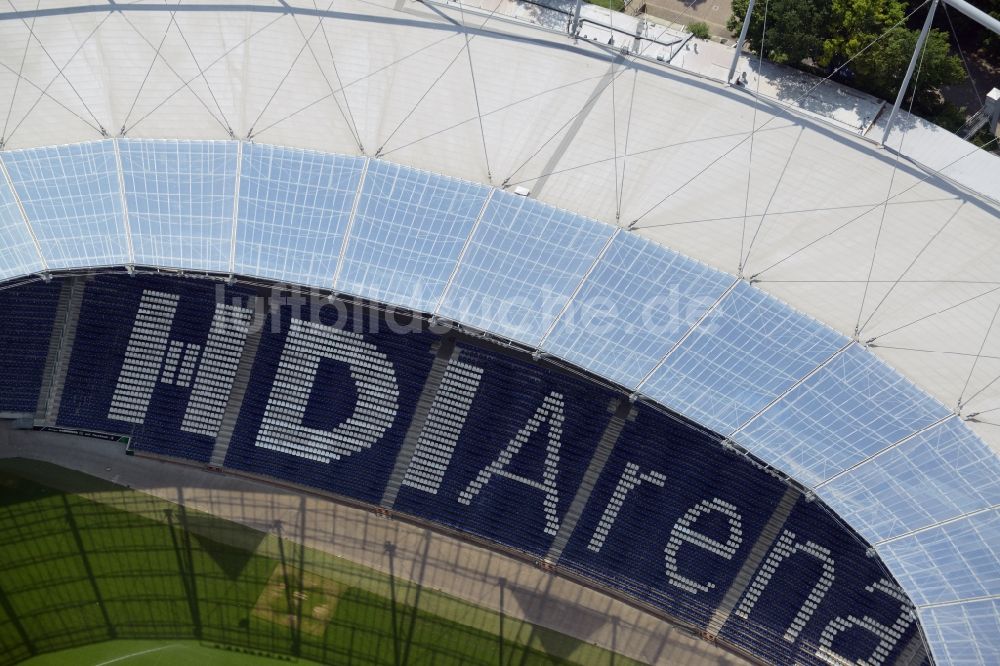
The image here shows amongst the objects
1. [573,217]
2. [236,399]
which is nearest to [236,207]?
[236,399]

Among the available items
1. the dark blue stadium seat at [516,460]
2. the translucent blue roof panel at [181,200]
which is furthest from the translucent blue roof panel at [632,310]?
the translucent blue roof panel at [181,200]

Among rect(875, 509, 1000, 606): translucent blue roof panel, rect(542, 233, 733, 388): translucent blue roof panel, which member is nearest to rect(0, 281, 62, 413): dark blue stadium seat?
rect(542, 233, 733, 388): translucent blue roof panel

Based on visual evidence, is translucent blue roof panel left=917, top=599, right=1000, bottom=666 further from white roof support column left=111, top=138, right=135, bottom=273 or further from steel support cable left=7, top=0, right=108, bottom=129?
steel support cable left=7, top=0, right=108, bottom=129

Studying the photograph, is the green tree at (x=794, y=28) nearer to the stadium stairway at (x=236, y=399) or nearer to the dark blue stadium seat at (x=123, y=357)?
the dark blue stadium seat at (x=123, y=357)

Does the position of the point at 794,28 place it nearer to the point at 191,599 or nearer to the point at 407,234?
the point at 407,234

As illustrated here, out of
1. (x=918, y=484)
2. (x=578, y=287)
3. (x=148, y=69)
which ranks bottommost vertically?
(x=918, y=484)
